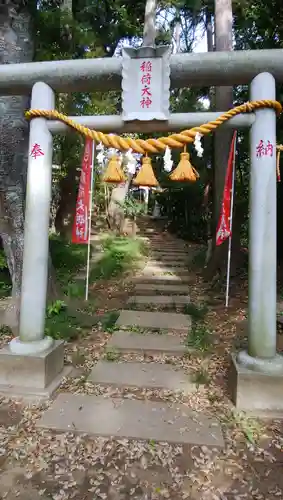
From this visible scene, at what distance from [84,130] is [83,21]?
6005 mm

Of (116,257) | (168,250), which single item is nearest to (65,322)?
(116,257)

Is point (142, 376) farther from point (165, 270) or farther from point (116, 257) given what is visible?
point (116, 257)

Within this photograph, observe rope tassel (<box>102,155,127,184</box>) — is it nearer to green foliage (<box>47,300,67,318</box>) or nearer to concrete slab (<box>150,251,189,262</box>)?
green foliage (<box>47,300,67,318</box>)

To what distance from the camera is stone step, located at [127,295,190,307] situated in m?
6.54

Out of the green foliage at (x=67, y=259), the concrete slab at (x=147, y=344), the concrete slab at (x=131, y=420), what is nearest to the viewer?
the concrete slab at (x=131, y=420)

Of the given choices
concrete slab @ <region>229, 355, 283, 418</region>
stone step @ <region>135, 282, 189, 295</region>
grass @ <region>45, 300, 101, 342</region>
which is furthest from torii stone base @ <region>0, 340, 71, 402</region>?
stone step @ <region>135, 282, 189, 295</region>

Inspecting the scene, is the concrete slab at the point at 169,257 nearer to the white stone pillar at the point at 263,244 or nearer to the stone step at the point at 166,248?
the stone step at the point at 166,248

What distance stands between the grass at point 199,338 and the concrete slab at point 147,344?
171 mm

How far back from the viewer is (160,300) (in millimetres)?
6684

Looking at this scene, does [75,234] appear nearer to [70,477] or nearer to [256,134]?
[256,134]

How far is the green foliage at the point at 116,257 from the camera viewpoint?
28.8ft

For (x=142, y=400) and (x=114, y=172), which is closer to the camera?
(x=142, y=400)

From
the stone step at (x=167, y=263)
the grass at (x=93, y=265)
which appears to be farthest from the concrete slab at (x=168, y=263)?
the grass at (x=93, y=265)

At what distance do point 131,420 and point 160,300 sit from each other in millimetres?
3738
